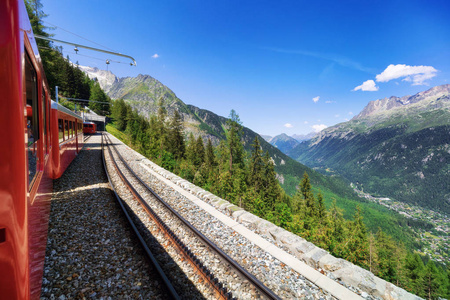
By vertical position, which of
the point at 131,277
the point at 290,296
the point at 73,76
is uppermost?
the point at 73,76

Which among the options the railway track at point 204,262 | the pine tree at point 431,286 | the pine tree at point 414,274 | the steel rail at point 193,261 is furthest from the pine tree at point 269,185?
the steel rail at point 193,261

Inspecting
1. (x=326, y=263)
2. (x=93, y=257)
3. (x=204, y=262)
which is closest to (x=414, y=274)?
(x=326, y=263)

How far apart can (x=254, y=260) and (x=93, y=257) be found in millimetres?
4256

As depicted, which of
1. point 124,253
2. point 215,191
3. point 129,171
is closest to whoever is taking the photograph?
point 124,253

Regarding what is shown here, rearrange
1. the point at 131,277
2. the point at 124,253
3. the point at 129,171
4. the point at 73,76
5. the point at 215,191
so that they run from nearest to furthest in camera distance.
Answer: the point at 131,277 → the point at 124,253 → the point at 129,171 → the point at 215,191 → the point at 73,76

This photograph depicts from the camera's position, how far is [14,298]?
1.65 m

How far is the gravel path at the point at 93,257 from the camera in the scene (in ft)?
13.0

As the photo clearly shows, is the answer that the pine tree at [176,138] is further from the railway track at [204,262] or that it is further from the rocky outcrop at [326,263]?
the rocky outcrop at [326,263]

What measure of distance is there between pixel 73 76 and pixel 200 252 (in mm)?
83394

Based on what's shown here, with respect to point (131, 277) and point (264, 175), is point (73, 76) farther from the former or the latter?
point (131, 277)

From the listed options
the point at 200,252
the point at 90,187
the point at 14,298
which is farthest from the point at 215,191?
the point at 14,298

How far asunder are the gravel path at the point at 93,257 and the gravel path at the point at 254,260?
1860 millimetres

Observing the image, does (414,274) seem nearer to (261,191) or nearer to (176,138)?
(261,191)

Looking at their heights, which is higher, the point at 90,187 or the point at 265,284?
the point at 90,187
